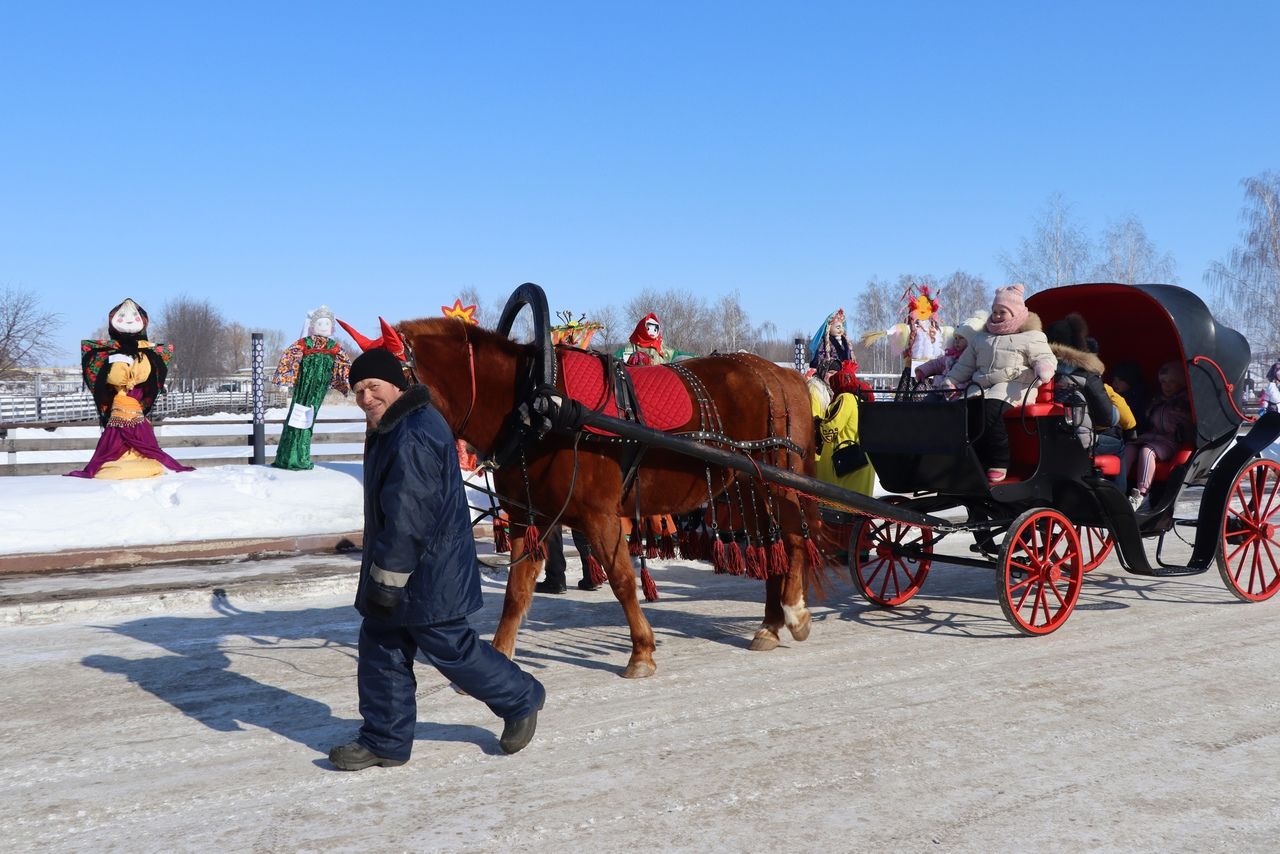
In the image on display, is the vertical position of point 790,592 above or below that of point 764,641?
above

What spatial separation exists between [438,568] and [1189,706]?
12.0 feet

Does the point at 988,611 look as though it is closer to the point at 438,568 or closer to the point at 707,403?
the point at 707,403

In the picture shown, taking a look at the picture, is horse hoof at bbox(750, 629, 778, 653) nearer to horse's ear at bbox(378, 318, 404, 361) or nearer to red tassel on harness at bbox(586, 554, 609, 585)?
red tassel on harness at bbox(586, 554, 609, 585)

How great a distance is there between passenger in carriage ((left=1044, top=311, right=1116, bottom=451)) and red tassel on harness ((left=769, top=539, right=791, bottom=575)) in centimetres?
210

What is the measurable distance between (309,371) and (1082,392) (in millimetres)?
10241

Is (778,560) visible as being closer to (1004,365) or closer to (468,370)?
(1004,365)

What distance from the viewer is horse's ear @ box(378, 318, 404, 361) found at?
504cm

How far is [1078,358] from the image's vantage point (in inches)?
290

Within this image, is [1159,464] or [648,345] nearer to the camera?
[1159,464]

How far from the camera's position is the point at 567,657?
252 inches

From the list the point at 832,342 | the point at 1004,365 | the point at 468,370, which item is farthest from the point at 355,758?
the point at 832,342

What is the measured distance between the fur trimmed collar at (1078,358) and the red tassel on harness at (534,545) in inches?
150

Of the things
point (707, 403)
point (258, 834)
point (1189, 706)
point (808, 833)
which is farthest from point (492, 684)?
point (1189, 706)

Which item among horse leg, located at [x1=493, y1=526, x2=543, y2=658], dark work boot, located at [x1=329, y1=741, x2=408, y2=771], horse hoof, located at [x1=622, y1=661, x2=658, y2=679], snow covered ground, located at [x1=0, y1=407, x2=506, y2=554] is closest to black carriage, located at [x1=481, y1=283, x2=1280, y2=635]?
horse leg, located at [x1=493, y1=526, x2=543, y2=658]
